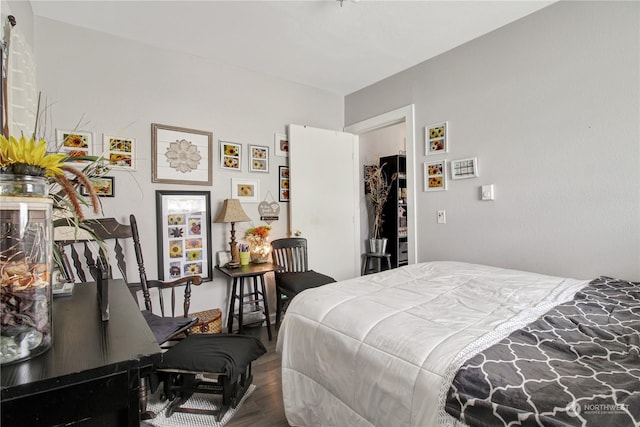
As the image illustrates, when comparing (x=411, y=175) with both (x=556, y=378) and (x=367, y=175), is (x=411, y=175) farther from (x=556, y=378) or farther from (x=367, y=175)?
(x=556, y=378)

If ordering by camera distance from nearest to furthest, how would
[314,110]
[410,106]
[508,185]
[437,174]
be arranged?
[508,185], [437,174], [410,106], [314,110]

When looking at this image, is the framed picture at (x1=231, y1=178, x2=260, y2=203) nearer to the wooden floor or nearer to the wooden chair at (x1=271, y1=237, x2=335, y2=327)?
the wooden chair at (x1=271, y1=237, x2=335, y2=327)

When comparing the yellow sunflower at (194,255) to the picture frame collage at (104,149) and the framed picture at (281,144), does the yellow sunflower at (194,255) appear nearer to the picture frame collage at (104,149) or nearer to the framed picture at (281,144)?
the picture frame collage at (104,149)

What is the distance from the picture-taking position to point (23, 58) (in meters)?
1.74

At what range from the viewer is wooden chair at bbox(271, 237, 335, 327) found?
279 cm

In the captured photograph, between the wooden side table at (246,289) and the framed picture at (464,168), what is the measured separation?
72.4 inches

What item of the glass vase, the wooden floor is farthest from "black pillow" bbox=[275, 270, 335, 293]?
the glass vase

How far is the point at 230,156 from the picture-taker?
3021 mm

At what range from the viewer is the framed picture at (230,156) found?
2980 mm

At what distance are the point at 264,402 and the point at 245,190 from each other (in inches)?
75.6

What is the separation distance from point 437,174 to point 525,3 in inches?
53.7

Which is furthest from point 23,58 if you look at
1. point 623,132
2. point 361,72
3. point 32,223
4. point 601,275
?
point 601,275

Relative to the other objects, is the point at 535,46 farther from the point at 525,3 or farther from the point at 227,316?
the point at 227,316

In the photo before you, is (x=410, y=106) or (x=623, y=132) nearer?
(x=623, y=132)
